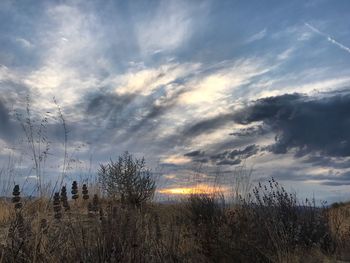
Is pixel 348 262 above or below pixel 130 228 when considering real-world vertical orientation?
below

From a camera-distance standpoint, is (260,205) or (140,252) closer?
(140,252)

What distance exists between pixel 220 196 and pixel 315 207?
13.5 ft

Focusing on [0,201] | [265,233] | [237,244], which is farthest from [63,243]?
[0,201]

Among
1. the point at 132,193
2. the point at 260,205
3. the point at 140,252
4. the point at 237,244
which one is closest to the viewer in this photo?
the point at 140,252

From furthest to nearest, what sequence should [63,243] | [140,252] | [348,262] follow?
[348,262] → [63,243] → [140,252]

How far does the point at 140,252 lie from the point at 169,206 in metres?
10.8

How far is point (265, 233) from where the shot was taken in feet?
30.4

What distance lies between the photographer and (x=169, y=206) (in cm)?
1686

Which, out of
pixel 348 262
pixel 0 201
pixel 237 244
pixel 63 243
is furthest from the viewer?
pixel 0 201

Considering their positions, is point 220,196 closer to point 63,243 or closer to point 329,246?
point 329,246

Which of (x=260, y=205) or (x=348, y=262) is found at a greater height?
(x=260, y=205)

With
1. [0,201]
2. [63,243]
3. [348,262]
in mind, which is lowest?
[348,262]

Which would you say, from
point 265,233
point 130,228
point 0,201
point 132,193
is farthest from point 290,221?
point 0,201

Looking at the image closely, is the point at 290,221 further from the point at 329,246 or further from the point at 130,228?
the point at 130,228
